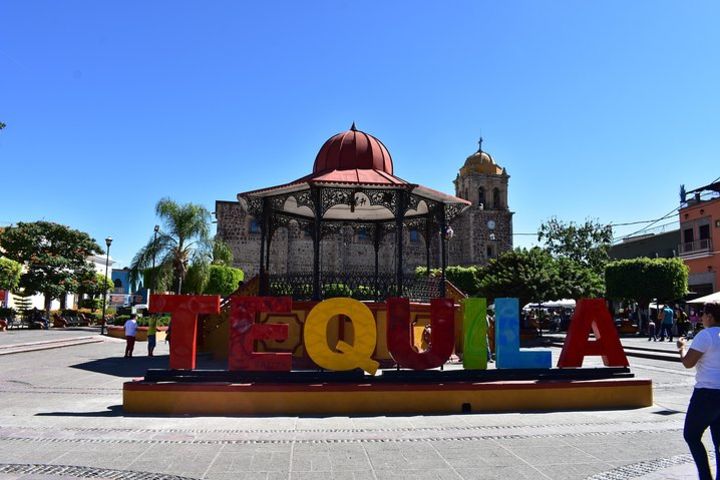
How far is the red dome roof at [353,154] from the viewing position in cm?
1583

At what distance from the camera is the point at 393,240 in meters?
43.8

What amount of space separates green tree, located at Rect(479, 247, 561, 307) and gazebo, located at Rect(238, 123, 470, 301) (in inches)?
460

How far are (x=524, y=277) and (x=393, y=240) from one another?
18.0 m

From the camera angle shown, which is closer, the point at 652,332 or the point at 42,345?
the point at 42,345

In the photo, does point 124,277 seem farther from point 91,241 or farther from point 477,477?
point 477,477

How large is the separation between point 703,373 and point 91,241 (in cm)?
3885

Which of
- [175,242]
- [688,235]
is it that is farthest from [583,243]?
[175,242]

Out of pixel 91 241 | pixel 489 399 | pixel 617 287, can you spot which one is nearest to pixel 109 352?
pixel 489 399

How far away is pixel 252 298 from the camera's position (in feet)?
29.6

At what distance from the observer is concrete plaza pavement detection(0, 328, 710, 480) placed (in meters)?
5.41

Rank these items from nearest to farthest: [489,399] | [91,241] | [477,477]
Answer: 1. [477,477]
2. [489,399]
3. [91,241]

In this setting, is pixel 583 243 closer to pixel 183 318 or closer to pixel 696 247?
pixel 696 247

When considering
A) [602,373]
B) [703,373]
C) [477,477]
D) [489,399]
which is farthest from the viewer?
[602,373]

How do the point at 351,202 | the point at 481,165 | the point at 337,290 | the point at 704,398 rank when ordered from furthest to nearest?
the point at 481,165 < the point at 351,202 < the point at 337,290 < the point at 704,398
